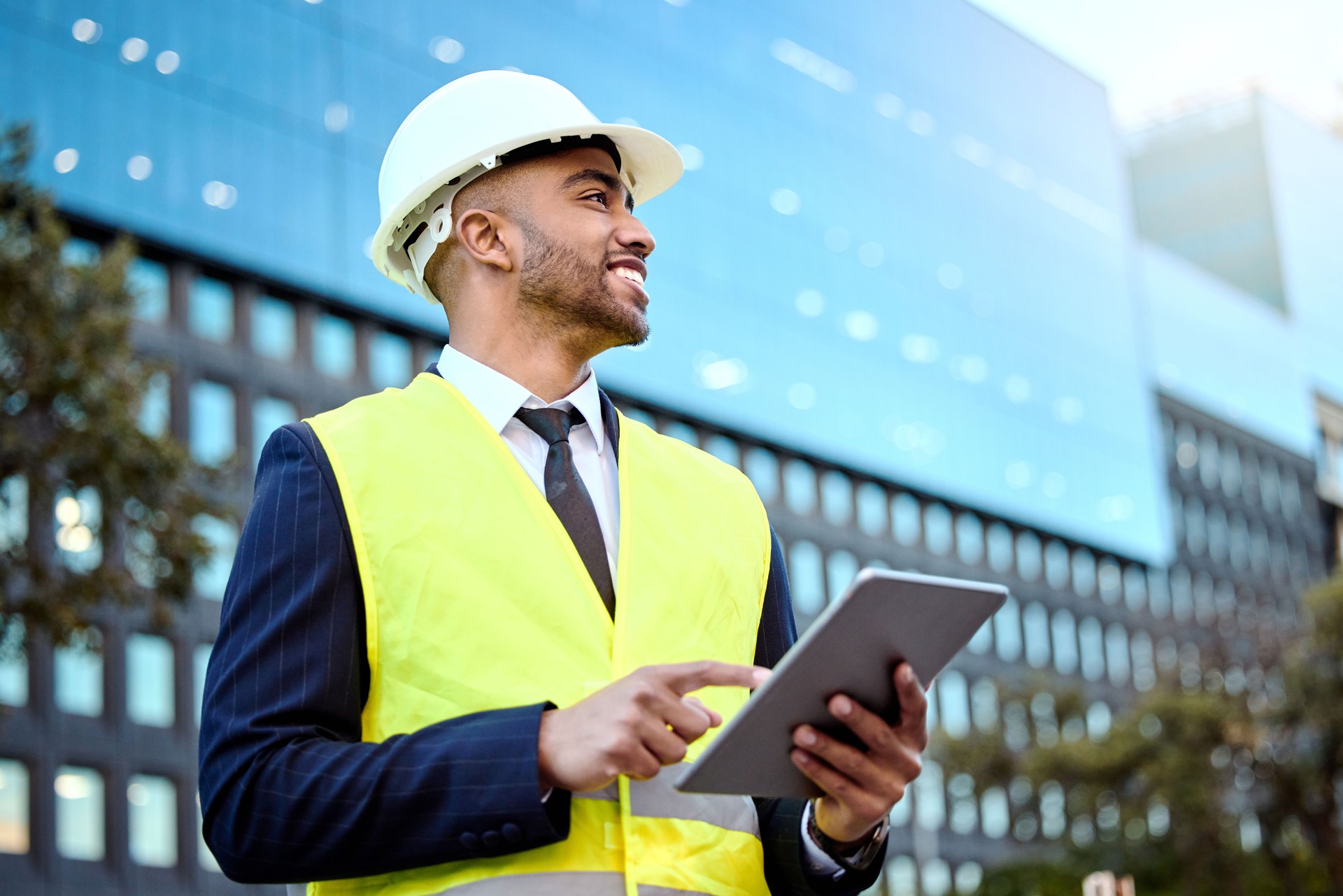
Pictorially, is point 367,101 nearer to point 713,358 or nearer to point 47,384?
point 713,358

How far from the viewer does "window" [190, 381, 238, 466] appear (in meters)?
37.0

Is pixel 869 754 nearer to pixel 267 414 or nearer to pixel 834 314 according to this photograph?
pixel 267 414

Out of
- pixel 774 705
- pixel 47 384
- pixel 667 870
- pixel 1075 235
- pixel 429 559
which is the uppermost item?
pixel 1075 235

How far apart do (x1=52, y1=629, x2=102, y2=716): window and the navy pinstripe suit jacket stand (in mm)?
31650

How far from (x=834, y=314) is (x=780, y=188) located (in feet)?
13.4

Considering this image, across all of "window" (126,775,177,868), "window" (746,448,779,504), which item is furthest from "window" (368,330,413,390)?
"window" (746,448,779,504)

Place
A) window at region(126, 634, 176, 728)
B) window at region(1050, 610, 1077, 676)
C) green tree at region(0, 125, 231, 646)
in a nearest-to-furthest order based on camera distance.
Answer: green tree at region(0, 125, 231, 646) < window at region(126, 634, 176, 728) < window at region(1050, 610, 1077, 676)

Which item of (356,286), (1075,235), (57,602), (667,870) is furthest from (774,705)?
(1075,235)

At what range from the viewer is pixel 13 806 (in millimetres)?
31625

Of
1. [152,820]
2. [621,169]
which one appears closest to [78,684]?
[152,820]

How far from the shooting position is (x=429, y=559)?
2.68m

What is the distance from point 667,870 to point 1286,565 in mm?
80956

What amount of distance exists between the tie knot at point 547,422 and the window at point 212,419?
3469cm

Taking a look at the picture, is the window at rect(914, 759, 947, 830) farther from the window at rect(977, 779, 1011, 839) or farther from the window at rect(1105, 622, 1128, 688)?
the window at rect(1105, 622, 1128, 688)
